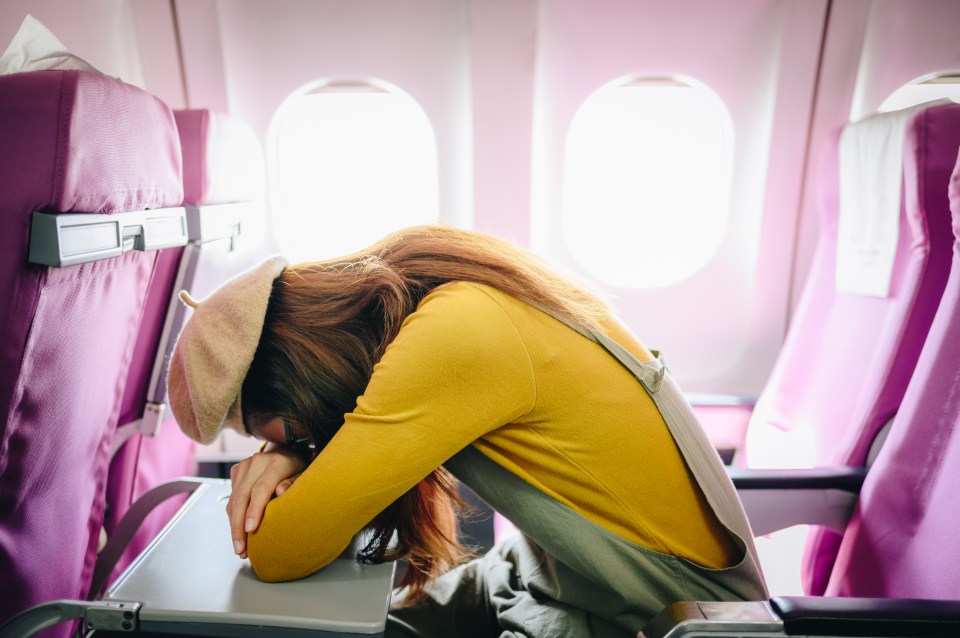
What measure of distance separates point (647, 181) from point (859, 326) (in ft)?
3.25

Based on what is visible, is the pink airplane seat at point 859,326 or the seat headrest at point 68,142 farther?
the pink airplane seat at point 859,326

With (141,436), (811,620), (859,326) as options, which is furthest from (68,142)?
(859,326)

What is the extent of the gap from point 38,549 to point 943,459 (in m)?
1.59

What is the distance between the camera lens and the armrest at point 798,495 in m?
1.42

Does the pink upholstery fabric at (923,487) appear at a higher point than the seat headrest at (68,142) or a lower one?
lower

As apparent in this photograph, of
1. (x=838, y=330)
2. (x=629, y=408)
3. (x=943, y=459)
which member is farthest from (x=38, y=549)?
(x=838, y=330)

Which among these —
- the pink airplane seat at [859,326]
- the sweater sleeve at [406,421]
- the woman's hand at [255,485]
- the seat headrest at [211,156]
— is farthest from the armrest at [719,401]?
the seat headrest at [211,156]

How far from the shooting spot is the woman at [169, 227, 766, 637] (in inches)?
34.6

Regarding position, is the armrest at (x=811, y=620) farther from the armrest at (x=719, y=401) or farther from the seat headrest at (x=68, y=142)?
the armrest at (x=719, y=401)

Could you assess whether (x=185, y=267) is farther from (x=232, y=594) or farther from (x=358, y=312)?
(x=232, y=594)

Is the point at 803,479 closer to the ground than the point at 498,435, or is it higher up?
closer to the ground

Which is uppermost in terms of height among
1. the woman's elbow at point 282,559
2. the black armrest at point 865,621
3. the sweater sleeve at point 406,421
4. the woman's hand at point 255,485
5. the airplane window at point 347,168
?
the airplane window at point 347,168

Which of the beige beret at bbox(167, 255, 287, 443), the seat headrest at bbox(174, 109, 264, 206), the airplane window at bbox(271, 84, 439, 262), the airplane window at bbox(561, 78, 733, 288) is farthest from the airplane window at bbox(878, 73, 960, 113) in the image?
the beige beret at bbox(167, 255, 287, 443)

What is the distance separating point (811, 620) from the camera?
83 centimetres
